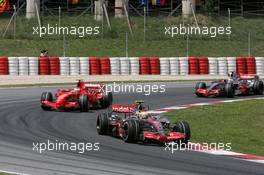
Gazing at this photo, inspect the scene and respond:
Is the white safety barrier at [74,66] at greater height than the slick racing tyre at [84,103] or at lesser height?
greater

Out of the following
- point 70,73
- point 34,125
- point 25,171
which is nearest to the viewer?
point 25,171

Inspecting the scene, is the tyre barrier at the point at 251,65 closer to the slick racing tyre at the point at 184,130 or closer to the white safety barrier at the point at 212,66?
the white safety barrier at the point at 212,66

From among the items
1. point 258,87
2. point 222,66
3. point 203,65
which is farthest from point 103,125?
point 222,66

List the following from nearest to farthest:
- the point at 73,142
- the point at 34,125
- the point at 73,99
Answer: the point at 73,142, the point at 34,125, the point at 73,99

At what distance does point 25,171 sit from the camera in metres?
12.2

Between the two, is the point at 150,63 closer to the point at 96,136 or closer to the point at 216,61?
the point at 216,61

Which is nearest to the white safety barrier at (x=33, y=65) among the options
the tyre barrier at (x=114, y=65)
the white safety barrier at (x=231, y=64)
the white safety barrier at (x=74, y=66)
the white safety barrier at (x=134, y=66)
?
the white safety barrier at (x=74, y=66)

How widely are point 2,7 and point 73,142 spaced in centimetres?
2774

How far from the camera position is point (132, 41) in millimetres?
42375

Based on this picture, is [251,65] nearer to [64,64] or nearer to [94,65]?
[94,65]

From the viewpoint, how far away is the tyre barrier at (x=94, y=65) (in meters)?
35.0

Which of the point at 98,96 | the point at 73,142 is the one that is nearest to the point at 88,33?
the point at 98,96

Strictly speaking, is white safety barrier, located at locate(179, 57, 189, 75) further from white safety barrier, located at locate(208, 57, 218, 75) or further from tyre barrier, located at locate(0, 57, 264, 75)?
white safety barrier, located at locate(208, 57, 218, 75)

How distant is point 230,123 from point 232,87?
743 centimetres
